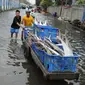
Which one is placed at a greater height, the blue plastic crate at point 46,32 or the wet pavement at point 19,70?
the blue plastic crate at point 46,32

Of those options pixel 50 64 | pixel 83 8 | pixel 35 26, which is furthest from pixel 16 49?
pixel 83 8

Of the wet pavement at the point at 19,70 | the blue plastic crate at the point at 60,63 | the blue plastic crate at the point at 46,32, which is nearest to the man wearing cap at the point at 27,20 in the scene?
the wet pavement at the point at 19,70

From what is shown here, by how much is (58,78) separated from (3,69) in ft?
8.39

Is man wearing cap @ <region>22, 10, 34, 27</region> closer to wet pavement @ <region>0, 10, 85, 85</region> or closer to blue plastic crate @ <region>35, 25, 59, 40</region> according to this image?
wet pavement @ <region>0, 10, 85, 85</region>

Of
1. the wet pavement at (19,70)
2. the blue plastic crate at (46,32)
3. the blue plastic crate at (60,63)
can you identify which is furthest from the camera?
the blue plastic crate at (46,32)

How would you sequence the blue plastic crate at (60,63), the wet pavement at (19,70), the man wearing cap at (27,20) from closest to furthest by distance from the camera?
the blue plastic crate at (60,63), the wet pavement at (19,70), the man wearing cap at (27,20)

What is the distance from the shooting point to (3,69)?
35.4ft

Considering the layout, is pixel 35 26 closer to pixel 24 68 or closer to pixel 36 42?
pixel 36 42

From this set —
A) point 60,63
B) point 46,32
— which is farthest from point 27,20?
point 60,63

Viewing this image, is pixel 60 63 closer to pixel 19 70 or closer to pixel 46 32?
pixel 19 70

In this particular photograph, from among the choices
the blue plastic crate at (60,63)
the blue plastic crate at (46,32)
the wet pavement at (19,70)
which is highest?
the blue plastic crate at (46,32)

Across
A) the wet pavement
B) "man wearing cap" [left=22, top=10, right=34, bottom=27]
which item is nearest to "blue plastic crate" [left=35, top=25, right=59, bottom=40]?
the wet pavement

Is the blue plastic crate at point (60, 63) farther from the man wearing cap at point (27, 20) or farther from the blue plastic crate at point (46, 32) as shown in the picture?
the man wearing cap at point (27, 20)

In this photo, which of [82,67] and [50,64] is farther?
[82,67]
